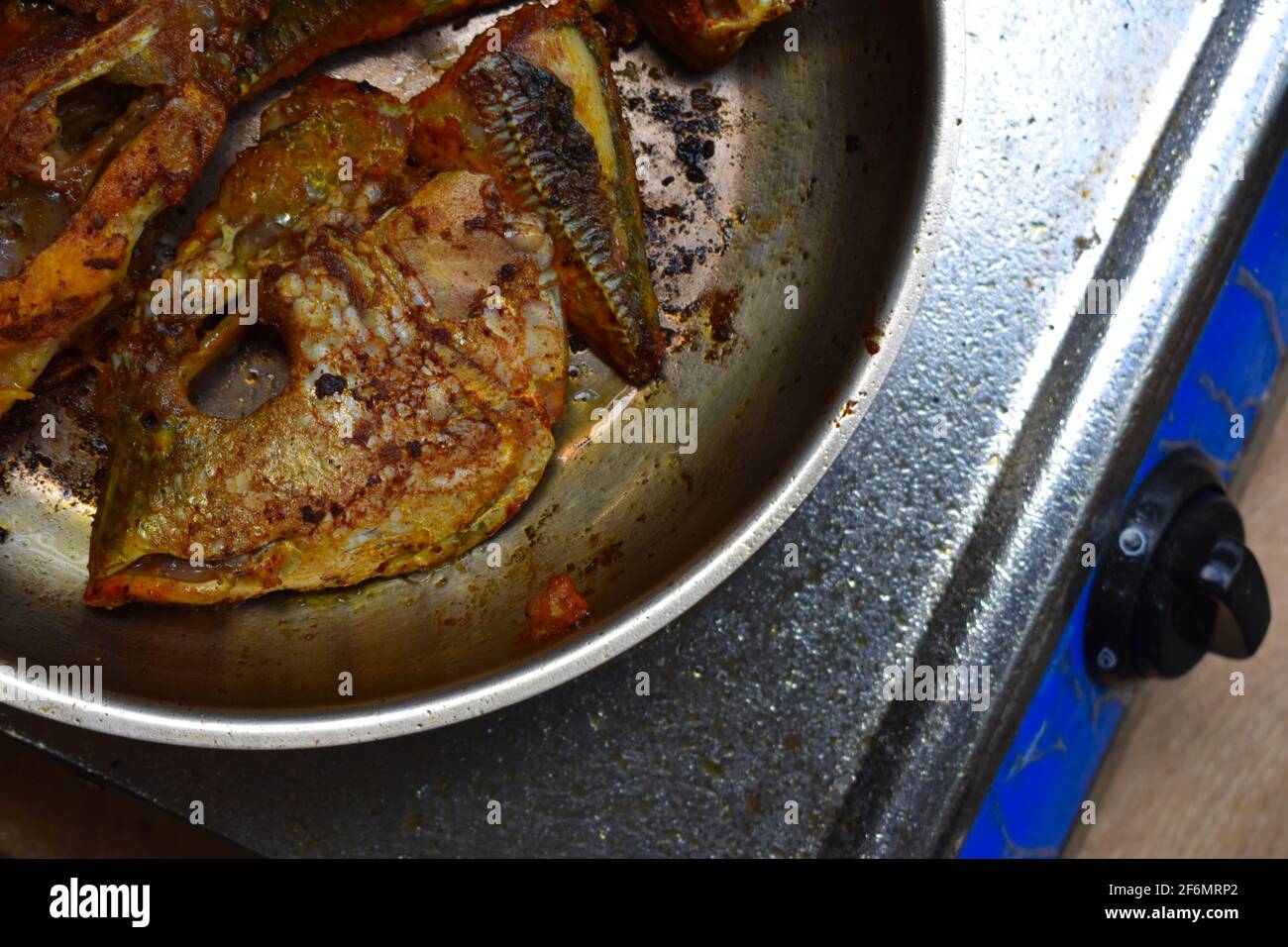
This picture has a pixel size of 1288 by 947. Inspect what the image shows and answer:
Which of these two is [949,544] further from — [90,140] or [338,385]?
[90,140]

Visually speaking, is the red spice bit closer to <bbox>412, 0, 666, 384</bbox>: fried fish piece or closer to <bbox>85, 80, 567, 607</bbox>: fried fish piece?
<bbox>85, 80, 567, 607</bbox>: fried fish piece

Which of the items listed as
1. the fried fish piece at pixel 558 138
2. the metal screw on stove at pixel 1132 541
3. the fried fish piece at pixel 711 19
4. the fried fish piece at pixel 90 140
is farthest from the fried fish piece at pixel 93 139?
the metal screw on stove at pixel 1132 541

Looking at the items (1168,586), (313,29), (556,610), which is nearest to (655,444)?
(556,610)

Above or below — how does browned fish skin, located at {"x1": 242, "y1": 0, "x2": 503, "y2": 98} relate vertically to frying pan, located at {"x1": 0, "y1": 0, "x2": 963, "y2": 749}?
above

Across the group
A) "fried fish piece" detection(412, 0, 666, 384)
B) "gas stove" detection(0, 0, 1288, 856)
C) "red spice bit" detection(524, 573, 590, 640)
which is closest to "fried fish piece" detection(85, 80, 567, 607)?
"fried fish piece" detection(412, 0, 666, 384)

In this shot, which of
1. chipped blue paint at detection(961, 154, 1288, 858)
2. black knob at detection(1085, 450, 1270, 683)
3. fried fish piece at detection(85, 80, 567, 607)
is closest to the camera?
fried fish piece at detection(85, 80, 567, 607)

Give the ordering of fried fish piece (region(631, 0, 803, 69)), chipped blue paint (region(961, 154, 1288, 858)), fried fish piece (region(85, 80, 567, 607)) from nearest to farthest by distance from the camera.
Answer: fried fish piece (region(85, 80, 567, 607)), fried fish piece (region(631, 0, 803, 69)), chipped blue paint (region(961, 154, 1288, 858))
